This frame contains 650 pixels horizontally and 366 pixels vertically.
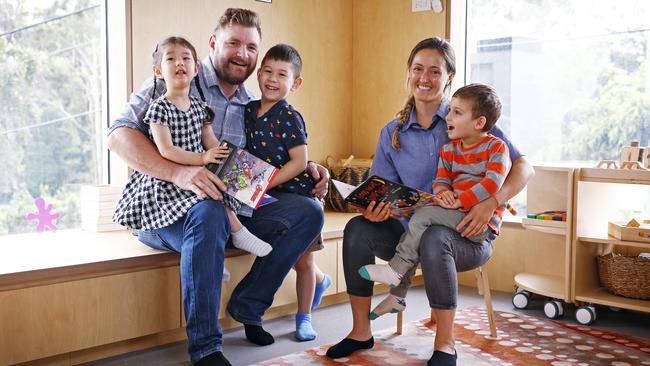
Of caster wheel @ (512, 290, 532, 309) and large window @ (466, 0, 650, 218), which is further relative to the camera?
large window @ (466, 0, 650, 218)

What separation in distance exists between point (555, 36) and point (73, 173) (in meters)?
2.52

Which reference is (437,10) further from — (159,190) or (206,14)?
(159,190)

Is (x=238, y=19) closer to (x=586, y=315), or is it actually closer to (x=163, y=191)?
(x=163, y=191)

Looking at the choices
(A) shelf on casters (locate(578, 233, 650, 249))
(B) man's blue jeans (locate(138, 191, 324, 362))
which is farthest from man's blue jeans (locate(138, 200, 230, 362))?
(A) shelf on casters (locate(578, 233, 650, 249))

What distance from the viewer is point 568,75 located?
3684 mm

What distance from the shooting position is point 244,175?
2498mm

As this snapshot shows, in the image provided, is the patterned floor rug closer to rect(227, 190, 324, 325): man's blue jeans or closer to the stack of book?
rect(227, 190, 324, 325): man's blue jeans

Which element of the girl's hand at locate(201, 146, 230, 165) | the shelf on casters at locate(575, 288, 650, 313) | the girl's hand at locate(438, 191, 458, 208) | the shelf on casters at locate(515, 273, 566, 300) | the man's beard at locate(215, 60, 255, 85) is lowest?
the shelf on casters at locate(575, 288, 650, 313)

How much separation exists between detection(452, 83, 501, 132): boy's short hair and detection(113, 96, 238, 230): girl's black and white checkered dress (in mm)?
945

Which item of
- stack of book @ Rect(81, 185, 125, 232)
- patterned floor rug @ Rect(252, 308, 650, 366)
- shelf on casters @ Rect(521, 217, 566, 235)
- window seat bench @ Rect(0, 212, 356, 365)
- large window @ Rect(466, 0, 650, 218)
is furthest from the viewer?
large window @ Rect(466, 0, 650, 218)

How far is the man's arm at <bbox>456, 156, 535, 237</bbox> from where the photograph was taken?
237 cm

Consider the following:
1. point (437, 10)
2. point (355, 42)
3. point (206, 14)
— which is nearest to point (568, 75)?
point (437, 10)

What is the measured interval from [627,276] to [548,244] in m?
0.51

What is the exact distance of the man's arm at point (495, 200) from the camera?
7.77 ft
